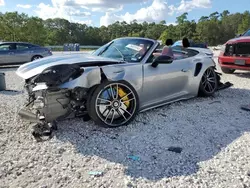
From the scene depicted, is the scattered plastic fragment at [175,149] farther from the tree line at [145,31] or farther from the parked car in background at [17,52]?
the tree line at [145,31]

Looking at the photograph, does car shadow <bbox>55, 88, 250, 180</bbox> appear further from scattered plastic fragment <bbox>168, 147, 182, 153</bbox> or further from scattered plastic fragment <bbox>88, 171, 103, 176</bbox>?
scattered plastic fragment <bbox>88, 171, 103, 176</bbox>

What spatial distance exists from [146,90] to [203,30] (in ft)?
235

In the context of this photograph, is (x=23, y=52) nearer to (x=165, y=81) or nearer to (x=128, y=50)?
(x=128, y=50)

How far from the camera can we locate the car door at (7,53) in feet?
40.1

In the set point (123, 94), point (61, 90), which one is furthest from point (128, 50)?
point (61, 90)

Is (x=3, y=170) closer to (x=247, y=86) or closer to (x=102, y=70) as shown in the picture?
(x=102, y=70)

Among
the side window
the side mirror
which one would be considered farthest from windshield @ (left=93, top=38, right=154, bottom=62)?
the side window

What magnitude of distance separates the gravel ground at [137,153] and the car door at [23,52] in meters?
8.83

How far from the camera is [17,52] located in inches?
497

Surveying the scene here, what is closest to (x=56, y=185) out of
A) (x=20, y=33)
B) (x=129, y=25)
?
(x=20, y=33)

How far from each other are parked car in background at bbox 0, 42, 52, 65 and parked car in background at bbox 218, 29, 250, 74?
9.07m

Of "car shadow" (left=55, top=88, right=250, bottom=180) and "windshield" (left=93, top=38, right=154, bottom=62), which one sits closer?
"car shadow" (left=55, top=88, right=250, bottom=180)

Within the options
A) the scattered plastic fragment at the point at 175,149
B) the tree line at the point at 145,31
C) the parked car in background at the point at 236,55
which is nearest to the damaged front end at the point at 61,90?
the scattered plastic fragment at the point at 175,149

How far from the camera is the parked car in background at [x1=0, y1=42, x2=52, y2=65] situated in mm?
12296
